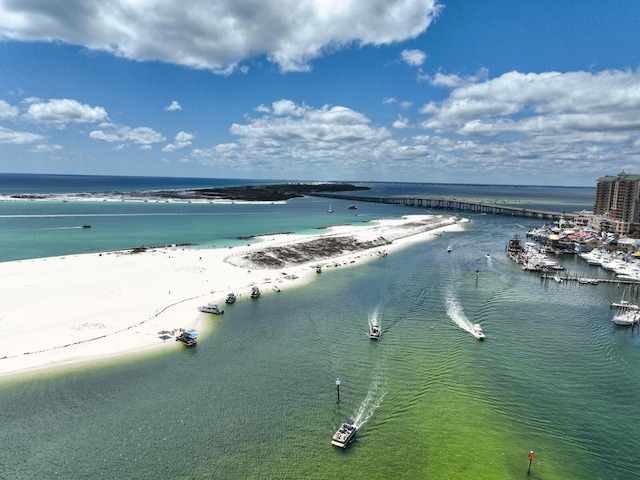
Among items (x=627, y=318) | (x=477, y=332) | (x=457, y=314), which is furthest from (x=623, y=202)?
(x=477, y=332)

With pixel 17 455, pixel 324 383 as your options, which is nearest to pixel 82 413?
pixel 17 455

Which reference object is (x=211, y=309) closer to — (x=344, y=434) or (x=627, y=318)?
(x=344, y=434)

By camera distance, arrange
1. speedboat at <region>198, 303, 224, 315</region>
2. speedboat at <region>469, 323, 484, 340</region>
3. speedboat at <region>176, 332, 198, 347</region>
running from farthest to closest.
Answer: speedboat at <region>198, 303, 224, 315</region>
speedboat at <region>469, 323, 484, 340</region>
speedboat at <region>176, 332, 198, 347</region>

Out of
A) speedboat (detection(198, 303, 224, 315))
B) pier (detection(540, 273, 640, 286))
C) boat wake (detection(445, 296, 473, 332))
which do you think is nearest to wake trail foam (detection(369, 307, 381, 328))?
boat wake (detection(445, 296, 473, 332))

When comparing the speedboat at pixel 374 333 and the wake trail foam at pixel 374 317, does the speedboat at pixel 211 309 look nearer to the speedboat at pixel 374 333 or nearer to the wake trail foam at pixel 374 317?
the wake trail foam at pixel 374 317

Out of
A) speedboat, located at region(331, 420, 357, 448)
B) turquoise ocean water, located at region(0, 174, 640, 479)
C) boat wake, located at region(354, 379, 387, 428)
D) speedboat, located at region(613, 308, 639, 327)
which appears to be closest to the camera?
turquoise ocean water, located at region(0, 174, 640, 479)

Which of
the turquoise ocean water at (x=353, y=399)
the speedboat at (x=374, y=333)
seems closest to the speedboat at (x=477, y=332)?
the turquoise ocean water at (x=353, y=399)

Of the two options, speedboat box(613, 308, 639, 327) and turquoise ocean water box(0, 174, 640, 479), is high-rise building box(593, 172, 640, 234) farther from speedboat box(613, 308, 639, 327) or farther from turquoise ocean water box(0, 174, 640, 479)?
speedboat box(613, 308, 639, 327)
